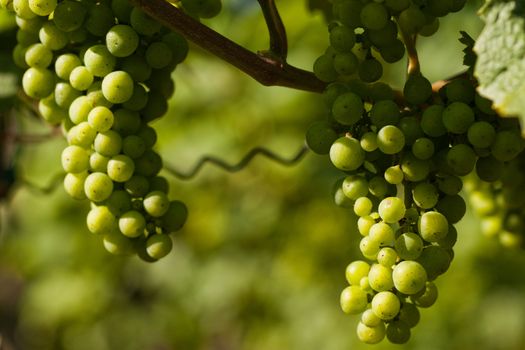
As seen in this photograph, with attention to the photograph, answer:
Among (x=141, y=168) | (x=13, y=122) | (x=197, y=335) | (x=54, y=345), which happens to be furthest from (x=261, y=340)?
(x=141, y=168)

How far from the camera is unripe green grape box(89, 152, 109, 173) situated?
83 centimetres

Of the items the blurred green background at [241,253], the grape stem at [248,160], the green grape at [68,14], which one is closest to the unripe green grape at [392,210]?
the green grape at [68,14]

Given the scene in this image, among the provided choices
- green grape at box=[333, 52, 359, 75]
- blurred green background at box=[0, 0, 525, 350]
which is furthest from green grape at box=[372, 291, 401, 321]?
blurred green background at box=[0, 0, 525, 350]

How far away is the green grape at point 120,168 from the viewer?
0.82 m

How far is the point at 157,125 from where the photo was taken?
2.37 metres

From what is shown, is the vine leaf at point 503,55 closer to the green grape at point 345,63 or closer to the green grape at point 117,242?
the green grape at point 345,63

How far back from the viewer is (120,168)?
815 mm

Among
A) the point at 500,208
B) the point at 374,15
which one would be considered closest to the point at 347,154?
the point at 374,15

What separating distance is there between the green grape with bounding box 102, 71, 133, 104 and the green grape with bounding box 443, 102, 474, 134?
304mm

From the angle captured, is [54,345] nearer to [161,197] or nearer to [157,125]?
[157,125]

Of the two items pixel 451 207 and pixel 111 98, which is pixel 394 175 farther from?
pixel 111 98

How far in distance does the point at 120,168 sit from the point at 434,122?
310mm

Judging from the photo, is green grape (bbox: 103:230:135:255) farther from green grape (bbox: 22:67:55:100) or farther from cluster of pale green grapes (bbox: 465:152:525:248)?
cluster of pale green grapes (bbox: 465:152:525:248)

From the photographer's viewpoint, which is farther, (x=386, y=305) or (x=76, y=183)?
(x=76, y=183)
